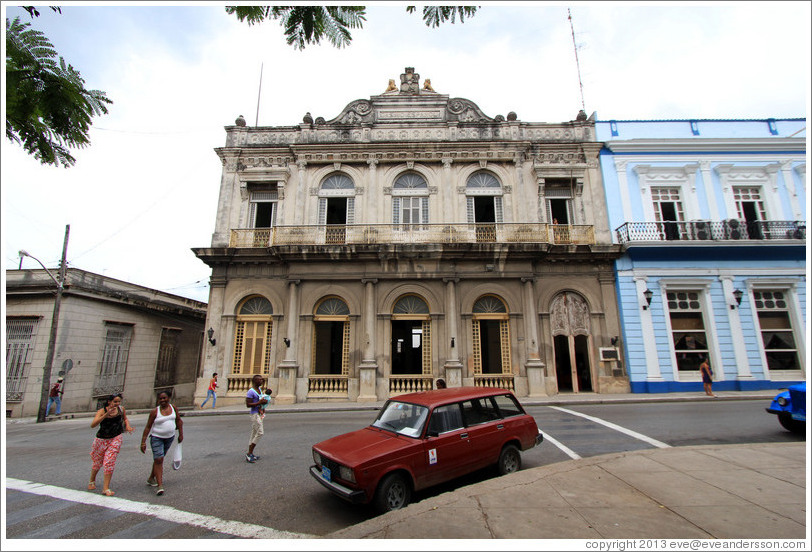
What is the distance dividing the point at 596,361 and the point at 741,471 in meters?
11.2

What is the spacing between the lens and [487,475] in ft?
20.6

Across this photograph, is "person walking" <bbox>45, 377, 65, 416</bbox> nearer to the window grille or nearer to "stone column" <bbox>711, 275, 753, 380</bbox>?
"stone column" <bbox>711, 275, 753, 380</bbox>

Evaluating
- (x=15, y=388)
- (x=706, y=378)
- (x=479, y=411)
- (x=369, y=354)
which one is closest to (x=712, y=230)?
(x=706, y=378)

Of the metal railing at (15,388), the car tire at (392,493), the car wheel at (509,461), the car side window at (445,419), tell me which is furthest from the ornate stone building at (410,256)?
the car tire at (392,493)

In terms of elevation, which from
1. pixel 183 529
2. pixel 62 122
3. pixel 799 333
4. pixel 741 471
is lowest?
pixel 183 529

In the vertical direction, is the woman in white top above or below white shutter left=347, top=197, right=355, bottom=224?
below

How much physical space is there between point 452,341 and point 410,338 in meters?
2.14

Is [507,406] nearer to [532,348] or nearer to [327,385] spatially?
[532,348]

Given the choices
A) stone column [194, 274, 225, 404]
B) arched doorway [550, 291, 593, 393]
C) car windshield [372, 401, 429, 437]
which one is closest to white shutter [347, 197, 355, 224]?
stone column [194, 274, 225, 404]

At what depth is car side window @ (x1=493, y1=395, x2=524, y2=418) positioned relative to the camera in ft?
21.8

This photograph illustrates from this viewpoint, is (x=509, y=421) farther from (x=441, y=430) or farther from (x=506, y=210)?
(x=506, y=210)

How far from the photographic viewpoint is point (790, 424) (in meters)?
8.50

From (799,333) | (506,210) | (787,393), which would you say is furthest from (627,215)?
(787,393)

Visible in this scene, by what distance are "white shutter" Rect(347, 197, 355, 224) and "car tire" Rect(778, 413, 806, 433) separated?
15.8 metres
